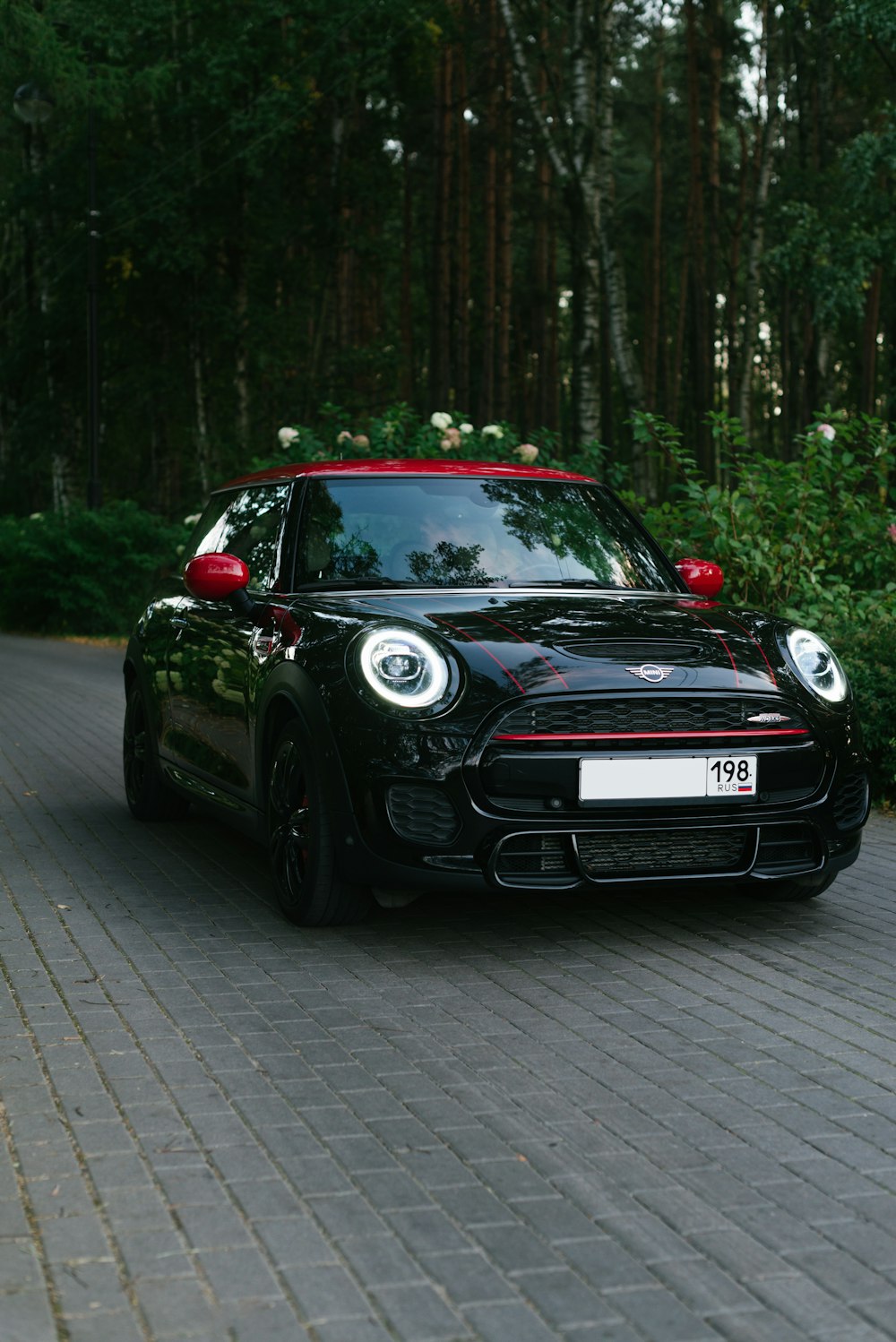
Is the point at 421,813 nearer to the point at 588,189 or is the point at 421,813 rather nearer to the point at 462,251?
the point at 588,189

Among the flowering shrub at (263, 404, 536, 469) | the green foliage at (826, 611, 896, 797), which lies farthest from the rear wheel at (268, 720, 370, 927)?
the flowering shrub at (263, 404, 536, 469)

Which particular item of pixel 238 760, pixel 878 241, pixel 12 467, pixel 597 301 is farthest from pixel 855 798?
pixel 12 467

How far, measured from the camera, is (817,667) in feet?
20.2

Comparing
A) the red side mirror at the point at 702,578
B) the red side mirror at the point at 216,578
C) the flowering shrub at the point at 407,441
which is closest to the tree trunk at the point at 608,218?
the flowering shrub at the point at 407,441

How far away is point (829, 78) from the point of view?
1500 inches

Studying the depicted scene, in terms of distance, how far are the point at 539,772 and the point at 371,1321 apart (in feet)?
8.74

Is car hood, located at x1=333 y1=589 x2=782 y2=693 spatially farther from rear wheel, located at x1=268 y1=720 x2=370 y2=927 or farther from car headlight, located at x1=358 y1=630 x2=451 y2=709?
rear wheel, located at x1=268 y1=720 x2=370 y2=927

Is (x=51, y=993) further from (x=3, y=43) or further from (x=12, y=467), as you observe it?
(x=12, y=467)

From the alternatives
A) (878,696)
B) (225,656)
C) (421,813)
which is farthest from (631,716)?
(878,696)

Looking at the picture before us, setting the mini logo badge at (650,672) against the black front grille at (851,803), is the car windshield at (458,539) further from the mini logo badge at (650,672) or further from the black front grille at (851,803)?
the black front grille at (851,803)

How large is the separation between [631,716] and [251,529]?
229cm

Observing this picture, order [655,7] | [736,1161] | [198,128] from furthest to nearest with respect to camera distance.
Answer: [655,7], [198,128], [736,1161]

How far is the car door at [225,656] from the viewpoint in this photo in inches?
261

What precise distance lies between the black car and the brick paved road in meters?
0.34
